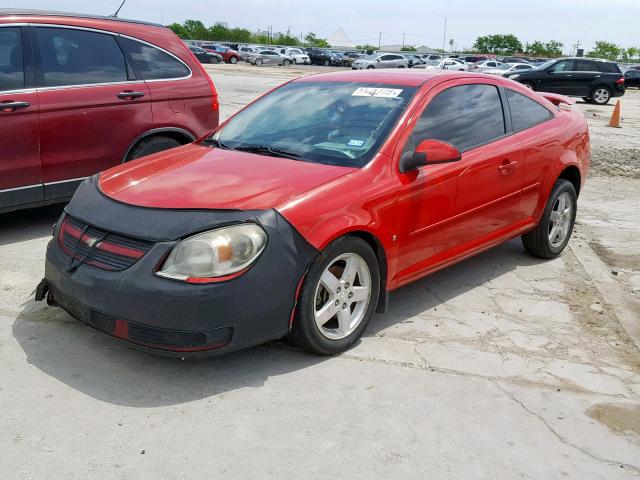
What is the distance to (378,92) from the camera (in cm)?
488

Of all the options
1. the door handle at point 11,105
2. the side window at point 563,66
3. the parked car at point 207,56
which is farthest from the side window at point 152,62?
the parked car at point 207,56

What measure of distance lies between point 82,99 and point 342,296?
11.0 ft

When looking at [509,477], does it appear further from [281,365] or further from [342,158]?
[342,158]

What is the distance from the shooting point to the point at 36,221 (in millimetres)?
6738

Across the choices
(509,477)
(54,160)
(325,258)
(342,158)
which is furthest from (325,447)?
(54,160)

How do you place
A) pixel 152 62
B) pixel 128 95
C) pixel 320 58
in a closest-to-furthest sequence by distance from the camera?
pixel 128 95
pixel 152 62
pixel 320 58

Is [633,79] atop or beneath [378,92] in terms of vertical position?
beneath

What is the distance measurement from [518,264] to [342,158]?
242cm

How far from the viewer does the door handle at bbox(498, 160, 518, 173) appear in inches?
206

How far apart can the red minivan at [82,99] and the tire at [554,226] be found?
334cm

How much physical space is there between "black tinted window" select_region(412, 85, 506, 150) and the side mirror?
0.16 m

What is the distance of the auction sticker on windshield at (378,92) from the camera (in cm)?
481

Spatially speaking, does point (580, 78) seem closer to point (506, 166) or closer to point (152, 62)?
point (152, 62)

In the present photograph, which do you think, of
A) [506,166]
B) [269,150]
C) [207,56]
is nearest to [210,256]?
[269,150]
